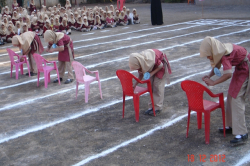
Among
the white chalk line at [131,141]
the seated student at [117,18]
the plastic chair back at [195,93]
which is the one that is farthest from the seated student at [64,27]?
the plastic chair back at [195,93]

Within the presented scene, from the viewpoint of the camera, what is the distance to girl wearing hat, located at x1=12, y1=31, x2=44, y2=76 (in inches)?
347

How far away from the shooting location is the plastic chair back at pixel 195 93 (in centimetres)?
462

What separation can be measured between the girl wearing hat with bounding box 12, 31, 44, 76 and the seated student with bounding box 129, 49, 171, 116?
437 centimetres

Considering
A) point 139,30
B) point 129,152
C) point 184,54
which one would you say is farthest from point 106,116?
point 139,30

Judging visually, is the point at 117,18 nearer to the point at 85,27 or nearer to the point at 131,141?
the point at 85,27

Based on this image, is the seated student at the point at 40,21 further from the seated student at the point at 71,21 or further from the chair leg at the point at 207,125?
the chair leg at the point at 207,125

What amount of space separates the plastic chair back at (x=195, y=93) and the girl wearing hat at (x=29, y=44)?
5585 millimetres

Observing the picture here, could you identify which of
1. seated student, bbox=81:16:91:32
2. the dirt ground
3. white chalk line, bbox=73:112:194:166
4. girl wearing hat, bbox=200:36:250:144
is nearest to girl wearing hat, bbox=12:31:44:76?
the dirt ground

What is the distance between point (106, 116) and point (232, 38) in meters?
8.54

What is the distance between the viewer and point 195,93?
15.4 feet

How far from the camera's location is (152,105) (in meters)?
5.95

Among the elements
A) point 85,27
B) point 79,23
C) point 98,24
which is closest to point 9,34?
point 79,23

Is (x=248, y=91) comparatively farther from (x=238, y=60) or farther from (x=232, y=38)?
(x=232, y=38)

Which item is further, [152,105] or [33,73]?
[33,73]
